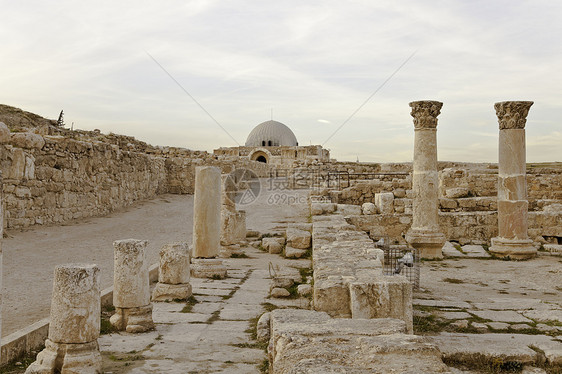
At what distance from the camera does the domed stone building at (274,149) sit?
42.7 m

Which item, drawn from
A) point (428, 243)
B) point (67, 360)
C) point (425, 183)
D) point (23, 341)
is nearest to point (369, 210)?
point (425, 183)

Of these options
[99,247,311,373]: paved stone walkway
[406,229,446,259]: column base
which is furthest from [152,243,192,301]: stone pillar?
[406,229,446,259]: column base

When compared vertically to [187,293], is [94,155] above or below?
above

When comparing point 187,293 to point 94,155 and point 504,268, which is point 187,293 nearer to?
point 504,268

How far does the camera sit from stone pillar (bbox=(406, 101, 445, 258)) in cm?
1184

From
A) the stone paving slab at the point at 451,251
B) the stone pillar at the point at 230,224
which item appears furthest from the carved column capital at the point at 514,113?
the stone pillar at the point at 230,224

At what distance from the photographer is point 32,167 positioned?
1123 cm

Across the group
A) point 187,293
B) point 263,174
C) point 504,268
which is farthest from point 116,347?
point 263,174

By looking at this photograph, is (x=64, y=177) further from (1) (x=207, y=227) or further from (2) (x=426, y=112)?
(2) (x=426, y=112)

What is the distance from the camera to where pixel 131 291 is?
5.84 meters

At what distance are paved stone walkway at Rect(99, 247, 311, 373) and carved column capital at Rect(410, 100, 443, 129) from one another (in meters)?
6.08

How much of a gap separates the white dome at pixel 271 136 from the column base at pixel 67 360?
52505mm

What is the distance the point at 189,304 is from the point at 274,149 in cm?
4027

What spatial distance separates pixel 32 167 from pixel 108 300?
5.94 meters
